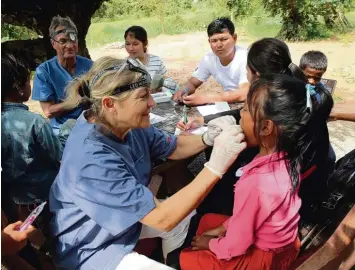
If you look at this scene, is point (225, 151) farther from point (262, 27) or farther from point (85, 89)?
point (262, 27)

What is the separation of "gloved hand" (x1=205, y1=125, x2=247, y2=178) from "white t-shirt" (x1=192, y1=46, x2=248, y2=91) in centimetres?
180

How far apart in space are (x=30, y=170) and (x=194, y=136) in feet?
3.29

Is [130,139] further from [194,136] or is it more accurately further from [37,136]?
[37,136]

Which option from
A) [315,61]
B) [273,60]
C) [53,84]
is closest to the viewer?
[273,60]

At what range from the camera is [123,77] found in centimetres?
169

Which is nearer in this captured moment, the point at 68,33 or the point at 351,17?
the point at 68,33

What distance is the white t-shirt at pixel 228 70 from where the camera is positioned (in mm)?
3521

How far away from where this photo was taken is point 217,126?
197cm

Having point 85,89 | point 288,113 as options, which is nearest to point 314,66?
point 288,113

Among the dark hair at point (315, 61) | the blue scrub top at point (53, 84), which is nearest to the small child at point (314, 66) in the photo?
the dark hair at point (315, 61)

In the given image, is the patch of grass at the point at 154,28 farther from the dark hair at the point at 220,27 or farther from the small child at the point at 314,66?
the small child at the point at 314,66

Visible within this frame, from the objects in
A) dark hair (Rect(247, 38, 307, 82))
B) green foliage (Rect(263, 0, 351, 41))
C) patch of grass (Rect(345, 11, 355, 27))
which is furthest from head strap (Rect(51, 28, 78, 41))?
patch of grass (Rect(345, 11, 355, 27))

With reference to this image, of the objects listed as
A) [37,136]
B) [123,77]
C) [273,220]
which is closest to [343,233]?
[273,220]

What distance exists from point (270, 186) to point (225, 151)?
25cm
